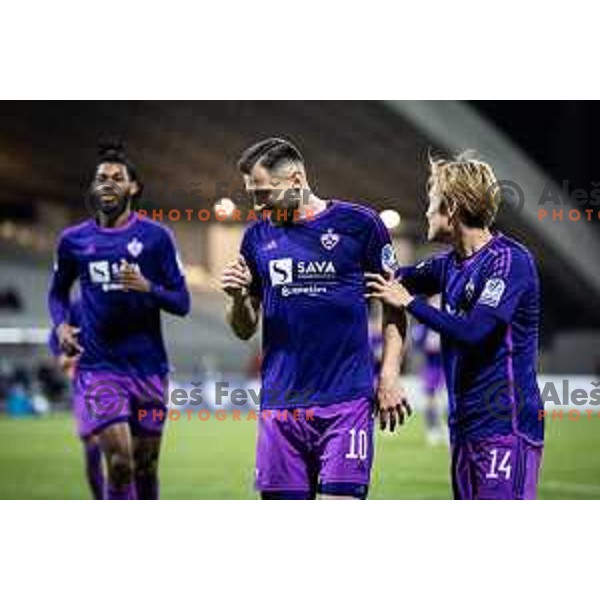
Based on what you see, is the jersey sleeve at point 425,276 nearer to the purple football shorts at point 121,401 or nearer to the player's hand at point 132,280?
the player's hand at point 132,280

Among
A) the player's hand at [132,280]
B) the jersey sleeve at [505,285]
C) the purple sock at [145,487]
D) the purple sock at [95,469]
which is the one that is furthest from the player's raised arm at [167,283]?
the jersey sleeve at [505,285]

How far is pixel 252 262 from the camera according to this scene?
557cm

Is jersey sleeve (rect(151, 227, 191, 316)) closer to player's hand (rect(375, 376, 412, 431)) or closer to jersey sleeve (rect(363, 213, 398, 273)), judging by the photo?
jersey sleeve (rect(363, 213, 398, 273))

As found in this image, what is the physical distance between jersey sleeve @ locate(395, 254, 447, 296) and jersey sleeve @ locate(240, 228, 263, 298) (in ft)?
1.80

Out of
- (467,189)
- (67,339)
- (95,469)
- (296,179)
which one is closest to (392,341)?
(467,189)

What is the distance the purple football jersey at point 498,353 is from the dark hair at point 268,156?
830mm

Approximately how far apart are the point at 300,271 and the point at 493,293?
86 cm

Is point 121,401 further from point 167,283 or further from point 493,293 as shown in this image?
point 493,293

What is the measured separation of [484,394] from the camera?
5078mm

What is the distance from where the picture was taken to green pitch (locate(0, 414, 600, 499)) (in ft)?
28.9
